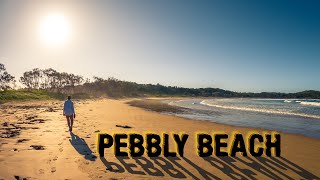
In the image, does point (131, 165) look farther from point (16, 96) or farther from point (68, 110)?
point (16, 96)

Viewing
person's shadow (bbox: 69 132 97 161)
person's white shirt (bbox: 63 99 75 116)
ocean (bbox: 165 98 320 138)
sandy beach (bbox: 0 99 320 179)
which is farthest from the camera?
ocean (bbox: 165 98 320 138)

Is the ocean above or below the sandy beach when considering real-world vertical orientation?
below

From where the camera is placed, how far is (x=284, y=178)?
297 inches

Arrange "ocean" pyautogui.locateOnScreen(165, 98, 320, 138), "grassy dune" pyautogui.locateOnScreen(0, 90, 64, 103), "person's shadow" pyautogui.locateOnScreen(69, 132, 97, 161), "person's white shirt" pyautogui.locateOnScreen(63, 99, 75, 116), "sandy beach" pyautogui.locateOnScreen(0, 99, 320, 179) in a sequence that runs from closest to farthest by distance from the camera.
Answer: "sandy beach" pyautogui.locateOnScreen(0, 99, 320, 179) → "person's shadow" pyautogui.locateOnScreen(69, 132, 97, 161) → "person's white shirt" pyautogui.locateOnScreen(63, 99, 75, 116) → "ocean" pyautogui.locateOnScreen(165, 98, 320, 138) → "grassy dune" pyautogui.locateOnScreen(0, 90, 64, 103)

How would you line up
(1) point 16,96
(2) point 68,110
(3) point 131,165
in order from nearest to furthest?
(3) point 131,165 → (2) point 68,110 → (1) point 16,96

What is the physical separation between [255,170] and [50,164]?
5866mm

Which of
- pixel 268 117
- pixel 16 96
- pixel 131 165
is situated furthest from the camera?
pixel 16 96

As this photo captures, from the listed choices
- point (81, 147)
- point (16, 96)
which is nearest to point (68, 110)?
point (81, 147)

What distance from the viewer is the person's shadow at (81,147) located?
30.8 feet

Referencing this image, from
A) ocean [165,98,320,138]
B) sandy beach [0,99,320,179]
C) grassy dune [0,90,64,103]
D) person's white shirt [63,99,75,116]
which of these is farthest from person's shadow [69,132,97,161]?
grassy dune [0,90,64,103]

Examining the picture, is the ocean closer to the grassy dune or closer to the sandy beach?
the sandy beach

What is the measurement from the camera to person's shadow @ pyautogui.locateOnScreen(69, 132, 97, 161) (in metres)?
9.38

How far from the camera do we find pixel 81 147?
10.8 m

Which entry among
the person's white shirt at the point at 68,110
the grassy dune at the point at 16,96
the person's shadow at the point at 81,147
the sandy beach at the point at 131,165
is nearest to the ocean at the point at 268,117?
the sandy beach at the point at 131,165
